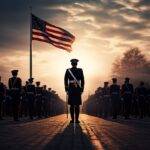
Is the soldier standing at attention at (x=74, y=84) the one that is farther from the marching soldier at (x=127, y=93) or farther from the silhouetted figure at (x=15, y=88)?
the marching soldier at (x=127, y=93)

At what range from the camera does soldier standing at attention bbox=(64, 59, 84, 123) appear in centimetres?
1708

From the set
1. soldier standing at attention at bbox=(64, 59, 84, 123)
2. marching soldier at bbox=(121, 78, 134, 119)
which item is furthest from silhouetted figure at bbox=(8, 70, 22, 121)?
marching soldier at bbox=(121, 78, 134, 119)

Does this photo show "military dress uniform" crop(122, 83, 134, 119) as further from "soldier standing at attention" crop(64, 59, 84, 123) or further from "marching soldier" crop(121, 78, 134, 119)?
"soldier standing at attention" crop(64, 59, 84, 123)

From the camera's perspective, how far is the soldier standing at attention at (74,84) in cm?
1708

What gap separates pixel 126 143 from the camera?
8742 mm

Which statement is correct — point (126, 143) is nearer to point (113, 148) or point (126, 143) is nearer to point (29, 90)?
point (113, 148)

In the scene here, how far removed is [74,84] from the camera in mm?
17344

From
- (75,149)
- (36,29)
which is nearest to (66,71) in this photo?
(75,149)

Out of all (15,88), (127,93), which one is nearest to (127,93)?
(127,93)

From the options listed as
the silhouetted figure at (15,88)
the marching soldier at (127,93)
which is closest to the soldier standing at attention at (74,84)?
the silhouetted figure at (15,88)

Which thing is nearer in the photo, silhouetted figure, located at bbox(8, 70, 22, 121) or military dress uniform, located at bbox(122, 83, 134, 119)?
silhouetted figure, located at bbox(8, 70, 22, 121)

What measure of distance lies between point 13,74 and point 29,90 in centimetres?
587

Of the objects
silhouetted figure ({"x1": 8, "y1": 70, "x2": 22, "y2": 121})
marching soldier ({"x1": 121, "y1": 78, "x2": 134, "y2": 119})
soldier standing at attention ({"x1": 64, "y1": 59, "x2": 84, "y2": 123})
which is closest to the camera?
soldier standing at attention ({"x1": 64, "y1": 59, "x2": 84, "y2": 123})

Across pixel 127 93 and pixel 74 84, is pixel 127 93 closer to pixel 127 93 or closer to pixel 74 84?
pixel 127 93
